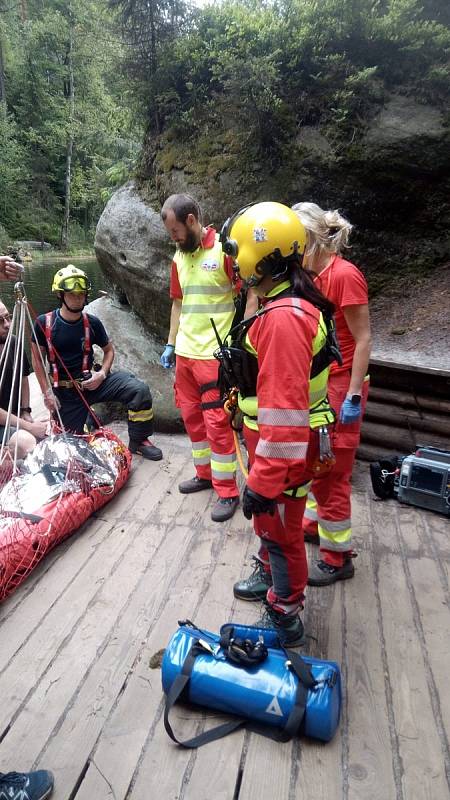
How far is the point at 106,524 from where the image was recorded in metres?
3.48

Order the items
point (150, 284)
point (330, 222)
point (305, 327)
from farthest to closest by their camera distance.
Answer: point (150, 284) < point (330, 222) < point (305, 327)

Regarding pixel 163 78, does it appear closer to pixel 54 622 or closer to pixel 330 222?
pixel 330 222

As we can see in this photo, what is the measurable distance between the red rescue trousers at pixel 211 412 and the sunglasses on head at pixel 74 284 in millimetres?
1132

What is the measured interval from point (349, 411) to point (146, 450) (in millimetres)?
2370

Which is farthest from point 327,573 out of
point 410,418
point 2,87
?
point 2,87

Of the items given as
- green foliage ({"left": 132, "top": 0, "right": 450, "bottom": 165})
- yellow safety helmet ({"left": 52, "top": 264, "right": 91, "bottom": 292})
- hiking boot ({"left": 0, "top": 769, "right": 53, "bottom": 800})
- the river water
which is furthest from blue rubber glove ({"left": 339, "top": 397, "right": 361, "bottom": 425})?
the river water

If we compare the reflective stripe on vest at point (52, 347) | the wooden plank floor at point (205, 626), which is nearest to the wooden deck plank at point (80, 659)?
the wooden plank floor at point (205, 626)

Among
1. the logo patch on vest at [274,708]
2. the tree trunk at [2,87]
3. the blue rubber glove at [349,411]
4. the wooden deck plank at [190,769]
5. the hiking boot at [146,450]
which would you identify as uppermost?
the tree trunk at [2,87]

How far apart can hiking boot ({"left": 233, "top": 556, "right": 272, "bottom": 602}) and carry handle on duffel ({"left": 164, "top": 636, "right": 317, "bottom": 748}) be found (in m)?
0.64

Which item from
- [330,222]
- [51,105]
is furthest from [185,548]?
[51,105]

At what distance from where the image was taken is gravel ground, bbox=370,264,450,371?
179 inches

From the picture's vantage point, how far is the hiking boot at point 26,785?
1.64 m

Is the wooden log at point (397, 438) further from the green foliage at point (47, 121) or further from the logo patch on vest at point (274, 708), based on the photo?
the green foliage at point (47, 121)

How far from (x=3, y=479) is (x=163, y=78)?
5.19 m
